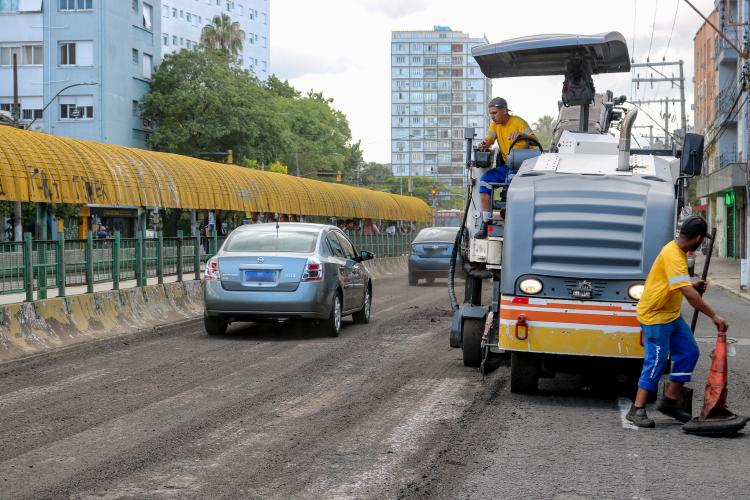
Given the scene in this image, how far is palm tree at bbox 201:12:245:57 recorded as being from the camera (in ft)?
331

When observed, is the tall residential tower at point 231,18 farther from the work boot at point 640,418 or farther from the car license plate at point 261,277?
the work boot at point 640,418

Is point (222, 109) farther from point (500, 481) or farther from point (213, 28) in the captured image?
point (500, 481)

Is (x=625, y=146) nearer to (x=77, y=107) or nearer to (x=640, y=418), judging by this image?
(x=640, y=418)

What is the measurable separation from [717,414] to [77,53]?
5975 centimetres

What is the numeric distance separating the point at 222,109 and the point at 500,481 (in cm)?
6496

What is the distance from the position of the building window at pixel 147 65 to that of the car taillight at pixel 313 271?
56244 mm

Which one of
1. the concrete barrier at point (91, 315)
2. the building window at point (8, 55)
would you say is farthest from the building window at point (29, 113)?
the concrete barrier at point (91, 315)

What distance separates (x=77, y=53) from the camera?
6306 cm

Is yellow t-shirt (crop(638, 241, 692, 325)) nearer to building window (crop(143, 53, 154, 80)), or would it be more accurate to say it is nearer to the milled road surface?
the milled road surface

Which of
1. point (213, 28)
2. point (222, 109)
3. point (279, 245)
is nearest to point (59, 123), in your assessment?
point (222, 109)

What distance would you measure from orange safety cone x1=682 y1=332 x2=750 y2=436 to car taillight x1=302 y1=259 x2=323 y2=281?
763 centimetres

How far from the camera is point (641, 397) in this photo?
8.75m

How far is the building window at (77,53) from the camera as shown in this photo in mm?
62781

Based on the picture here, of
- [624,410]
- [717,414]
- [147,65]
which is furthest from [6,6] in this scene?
[717,414]
